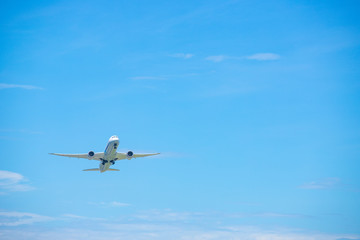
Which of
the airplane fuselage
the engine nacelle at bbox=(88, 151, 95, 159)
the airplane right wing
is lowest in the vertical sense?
the airplane fuselage

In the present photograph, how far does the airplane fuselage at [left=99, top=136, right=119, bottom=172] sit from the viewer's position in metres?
128

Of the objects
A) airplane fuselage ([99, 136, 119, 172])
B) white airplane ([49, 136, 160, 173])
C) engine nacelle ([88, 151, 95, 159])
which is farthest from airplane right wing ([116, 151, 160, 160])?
engine nacelle ([88, 151, 95, 159])

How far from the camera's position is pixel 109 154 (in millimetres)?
133125

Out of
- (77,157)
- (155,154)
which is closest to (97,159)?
(77,157)

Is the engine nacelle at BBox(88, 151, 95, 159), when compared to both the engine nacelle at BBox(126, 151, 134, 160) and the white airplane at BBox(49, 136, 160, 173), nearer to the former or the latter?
the white airplane at BBox(49, 136, 160, 173)

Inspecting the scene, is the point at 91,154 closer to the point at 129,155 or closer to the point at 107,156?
the point at 107,156

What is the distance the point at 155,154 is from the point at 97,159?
1431 centimetres

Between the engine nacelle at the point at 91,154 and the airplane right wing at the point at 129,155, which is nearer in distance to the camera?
the engine nacelle at the point at 91,154

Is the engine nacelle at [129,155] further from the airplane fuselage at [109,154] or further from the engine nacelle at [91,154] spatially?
the engine nacelle at [91,154]

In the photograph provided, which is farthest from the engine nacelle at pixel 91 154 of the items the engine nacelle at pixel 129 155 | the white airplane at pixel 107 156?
the engine nacelle at pixel 129 155

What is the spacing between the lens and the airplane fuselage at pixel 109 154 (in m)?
128

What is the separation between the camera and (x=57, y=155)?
13588 cm

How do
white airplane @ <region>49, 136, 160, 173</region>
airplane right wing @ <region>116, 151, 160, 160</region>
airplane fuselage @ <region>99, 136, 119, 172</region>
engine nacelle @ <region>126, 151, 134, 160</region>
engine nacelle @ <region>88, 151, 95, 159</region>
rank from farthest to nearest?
1. engine nacelle @ <region>126, 151, 134, 160</region>
2. airplane right wing @ <region>116, 151, 160, 160</region>
3. engine nacelle @ <region>88, 151, 95, 159</region>
4. white airplane @ <region>49, 136, 160, 173</region>
5. airplane fuselage @ <region>99, 136, 119, 172</region>

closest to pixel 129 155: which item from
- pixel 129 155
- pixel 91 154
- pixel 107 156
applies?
pixel 129 155
